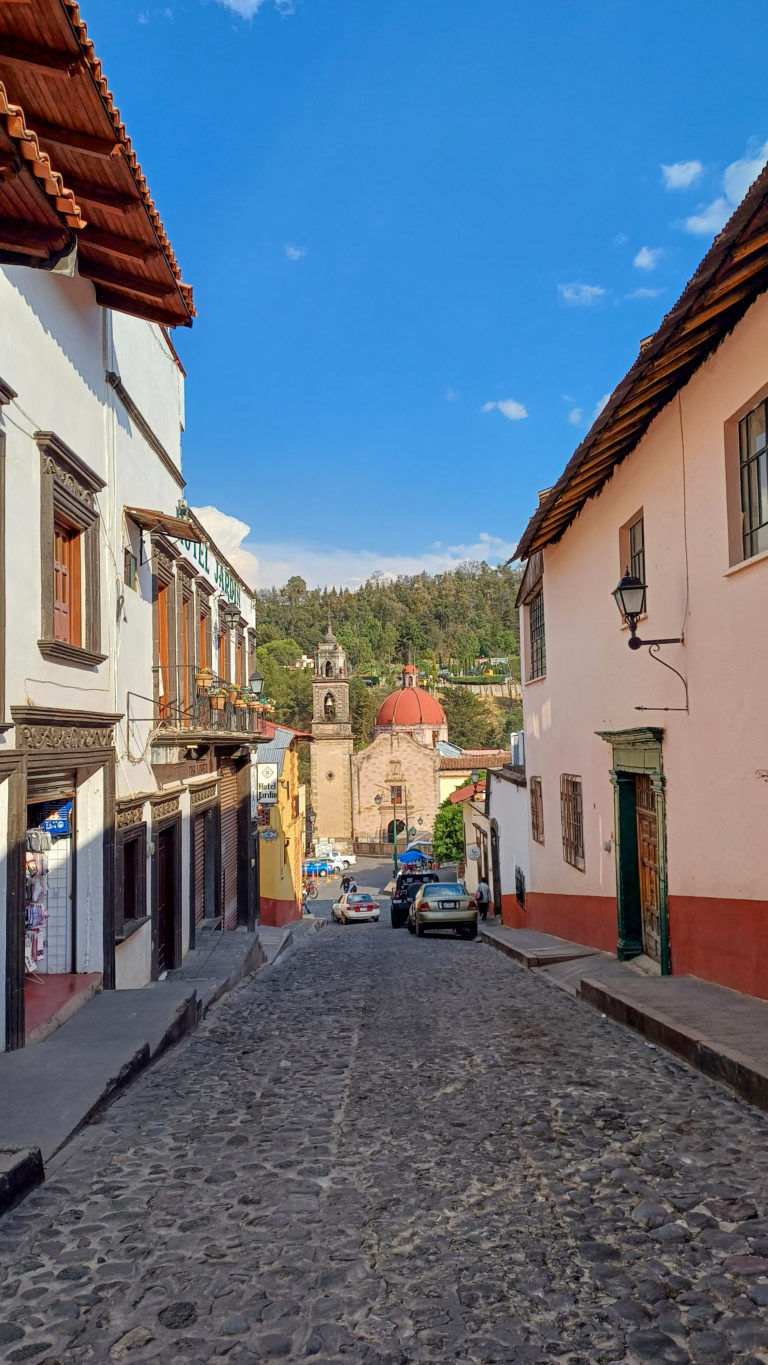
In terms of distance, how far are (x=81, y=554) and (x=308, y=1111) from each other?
5.48 meters

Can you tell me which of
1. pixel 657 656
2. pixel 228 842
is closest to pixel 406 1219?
pixel 657 656

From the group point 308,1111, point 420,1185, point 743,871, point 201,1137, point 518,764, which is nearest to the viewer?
point 420,1185

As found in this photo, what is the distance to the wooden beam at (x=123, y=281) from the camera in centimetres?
852

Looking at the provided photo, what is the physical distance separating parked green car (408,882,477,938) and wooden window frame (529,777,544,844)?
10.0 ft

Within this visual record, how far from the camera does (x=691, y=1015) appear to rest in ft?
22.5

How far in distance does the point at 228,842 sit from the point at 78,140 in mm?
12744

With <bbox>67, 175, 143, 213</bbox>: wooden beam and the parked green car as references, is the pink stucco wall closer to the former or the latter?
<bbox>67, 175, 143, 213</bbox>: wooden beam

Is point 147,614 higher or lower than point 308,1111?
higher

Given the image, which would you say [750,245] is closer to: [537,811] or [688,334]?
[688,334]

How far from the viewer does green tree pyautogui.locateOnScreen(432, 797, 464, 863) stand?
45.2 meters

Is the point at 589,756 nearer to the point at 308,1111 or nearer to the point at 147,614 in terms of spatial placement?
the point at 147,614

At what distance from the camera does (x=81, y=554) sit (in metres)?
8.78

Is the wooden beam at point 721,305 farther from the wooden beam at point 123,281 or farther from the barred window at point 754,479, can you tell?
the wooden beam at point 123,281

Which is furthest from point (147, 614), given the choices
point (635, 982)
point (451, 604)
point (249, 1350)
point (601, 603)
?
point (451, 604)
